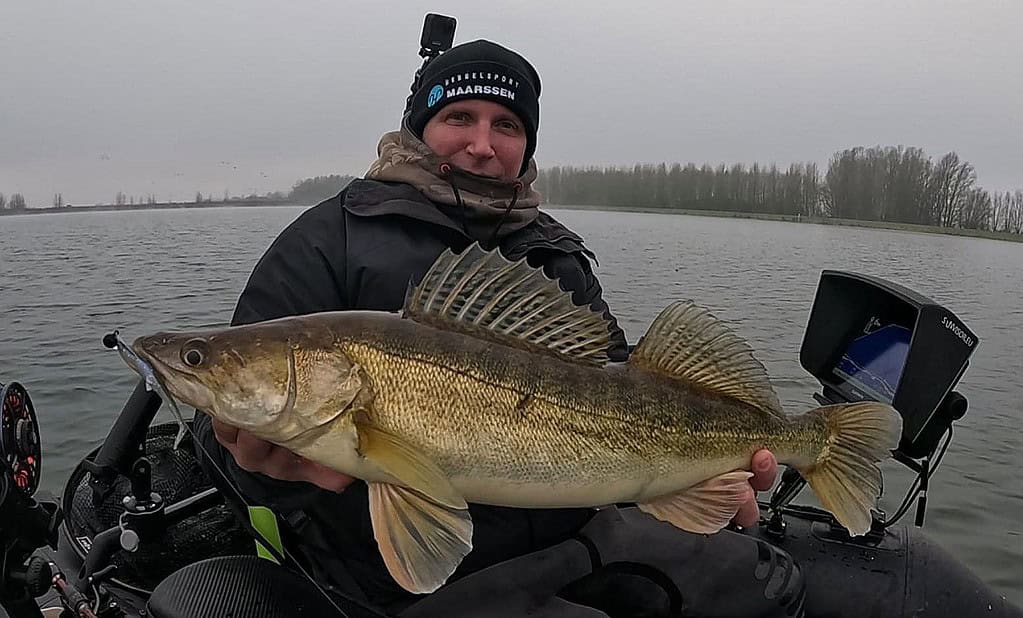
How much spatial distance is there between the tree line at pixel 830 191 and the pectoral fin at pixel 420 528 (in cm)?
4922

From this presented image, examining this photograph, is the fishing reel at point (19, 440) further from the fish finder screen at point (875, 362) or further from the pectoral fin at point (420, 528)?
the fish finder screen at point (875, 362)

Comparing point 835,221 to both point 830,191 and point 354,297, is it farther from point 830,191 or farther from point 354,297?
point 354,297

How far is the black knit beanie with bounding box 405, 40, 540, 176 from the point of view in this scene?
3.26 metres

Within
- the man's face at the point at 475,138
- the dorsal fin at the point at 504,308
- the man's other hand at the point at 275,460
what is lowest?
the man's other hand at the point at 275,460

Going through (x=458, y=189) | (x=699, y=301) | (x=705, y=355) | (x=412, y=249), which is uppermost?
(x=458, y=189)

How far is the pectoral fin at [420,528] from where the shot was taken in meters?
2.03

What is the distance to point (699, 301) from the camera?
18.3 metres

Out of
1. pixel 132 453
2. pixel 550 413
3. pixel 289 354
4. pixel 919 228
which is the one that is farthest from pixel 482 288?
pixel 919 228

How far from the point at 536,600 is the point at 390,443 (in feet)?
3.26

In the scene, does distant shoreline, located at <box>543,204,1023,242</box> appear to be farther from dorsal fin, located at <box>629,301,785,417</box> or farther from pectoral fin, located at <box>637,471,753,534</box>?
pectoral fin, located at <box>637,471,753,534</box>

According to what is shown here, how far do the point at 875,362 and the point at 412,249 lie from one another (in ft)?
7.37

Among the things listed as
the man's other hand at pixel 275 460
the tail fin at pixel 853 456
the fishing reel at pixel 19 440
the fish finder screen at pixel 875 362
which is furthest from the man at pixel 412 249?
the fish finder screen at pixel 875 362

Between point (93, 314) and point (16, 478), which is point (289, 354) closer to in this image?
point (16, 478)

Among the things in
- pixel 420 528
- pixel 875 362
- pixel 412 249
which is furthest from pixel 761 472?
pixel 412 249
